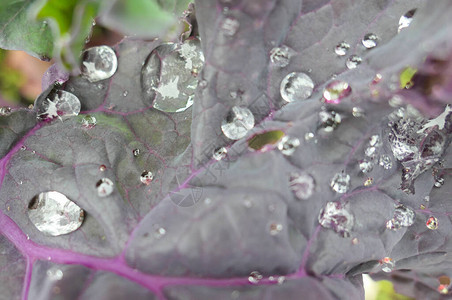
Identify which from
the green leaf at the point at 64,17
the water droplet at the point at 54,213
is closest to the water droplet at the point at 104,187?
the water droplet at the point at 54,213

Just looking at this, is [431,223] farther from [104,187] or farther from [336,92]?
[104,187]

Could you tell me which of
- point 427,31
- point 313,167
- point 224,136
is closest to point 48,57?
point 224,136

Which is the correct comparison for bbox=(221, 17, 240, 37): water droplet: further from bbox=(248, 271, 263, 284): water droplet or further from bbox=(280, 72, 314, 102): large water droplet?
bbox=(248, 271, 263, 284): water droplet

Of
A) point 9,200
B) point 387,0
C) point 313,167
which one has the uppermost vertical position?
point 387,0

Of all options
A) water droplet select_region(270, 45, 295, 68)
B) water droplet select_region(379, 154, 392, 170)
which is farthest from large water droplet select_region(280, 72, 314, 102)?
water droplet select_region(379, 154, 392, 170)

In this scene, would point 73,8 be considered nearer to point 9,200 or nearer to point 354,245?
point 9,200

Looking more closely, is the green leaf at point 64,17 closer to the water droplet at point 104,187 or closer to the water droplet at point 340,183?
the water droplet at point 104,187
